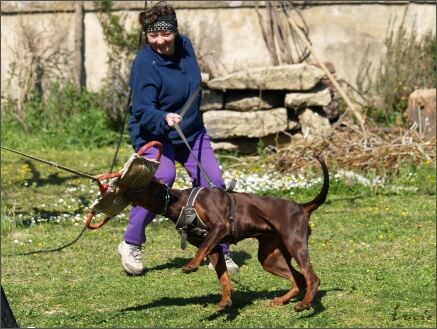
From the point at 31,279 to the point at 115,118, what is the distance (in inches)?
286

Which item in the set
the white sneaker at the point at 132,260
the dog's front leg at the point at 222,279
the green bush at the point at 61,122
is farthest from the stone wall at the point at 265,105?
the dog's front leg at the point at 222,279

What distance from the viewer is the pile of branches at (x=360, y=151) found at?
37.0 ft

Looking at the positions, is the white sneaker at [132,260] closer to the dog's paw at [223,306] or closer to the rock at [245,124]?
the dog's paw at [223,306]

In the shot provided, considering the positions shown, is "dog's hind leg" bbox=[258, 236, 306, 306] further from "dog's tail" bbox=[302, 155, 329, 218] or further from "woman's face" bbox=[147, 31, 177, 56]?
"woman's face" bbox=[147, 31, 177, 56]

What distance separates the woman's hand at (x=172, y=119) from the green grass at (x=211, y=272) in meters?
1.24

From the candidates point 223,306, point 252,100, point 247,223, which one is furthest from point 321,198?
point 252,100

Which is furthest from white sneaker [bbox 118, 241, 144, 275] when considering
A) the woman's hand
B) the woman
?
the woman's hand

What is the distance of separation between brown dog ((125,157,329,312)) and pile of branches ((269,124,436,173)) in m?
5.21

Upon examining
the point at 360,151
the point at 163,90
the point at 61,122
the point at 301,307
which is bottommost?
the point at 61,122

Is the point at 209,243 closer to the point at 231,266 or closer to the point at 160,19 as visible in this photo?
the point at 231,266

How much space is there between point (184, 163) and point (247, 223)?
1339mm

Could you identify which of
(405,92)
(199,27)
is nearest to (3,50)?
(199,27)

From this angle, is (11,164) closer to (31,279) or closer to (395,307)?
(31,279)

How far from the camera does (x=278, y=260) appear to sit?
245 inches
